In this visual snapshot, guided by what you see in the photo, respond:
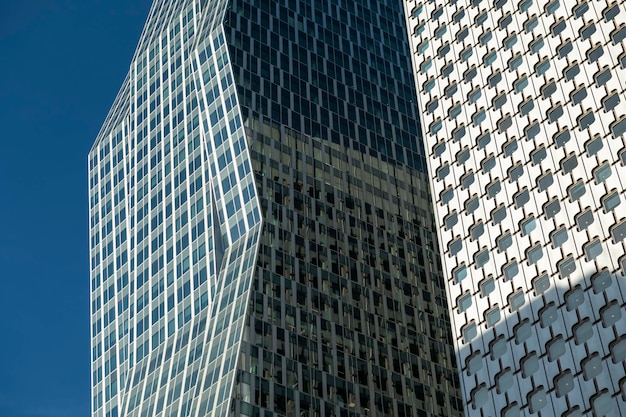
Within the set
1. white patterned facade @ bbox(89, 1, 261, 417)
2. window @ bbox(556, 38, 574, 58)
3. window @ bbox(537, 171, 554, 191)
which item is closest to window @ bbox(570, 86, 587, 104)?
window @ bbox(556, 38, 574, 58)

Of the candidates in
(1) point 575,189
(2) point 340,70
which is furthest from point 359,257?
(1) point 575,189

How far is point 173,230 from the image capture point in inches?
5768

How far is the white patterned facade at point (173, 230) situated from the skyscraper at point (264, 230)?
27 cm

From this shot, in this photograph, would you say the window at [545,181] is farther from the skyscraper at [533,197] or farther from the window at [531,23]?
the window at [531,23]

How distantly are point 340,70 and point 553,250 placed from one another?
260 feet

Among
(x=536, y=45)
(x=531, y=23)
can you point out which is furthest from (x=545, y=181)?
(x=531, y=23)

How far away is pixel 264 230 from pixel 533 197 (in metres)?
46.6

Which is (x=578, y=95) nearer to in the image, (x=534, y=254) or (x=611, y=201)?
(x=611, y=201)

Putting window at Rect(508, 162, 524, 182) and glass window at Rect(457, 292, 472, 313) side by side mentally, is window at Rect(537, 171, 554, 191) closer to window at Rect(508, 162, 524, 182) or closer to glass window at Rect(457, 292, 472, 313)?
window at Rect(508, 162, 524, 182)

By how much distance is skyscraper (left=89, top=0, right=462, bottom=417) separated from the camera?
429 feet

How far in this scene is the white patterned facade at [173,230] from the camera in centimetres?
13175

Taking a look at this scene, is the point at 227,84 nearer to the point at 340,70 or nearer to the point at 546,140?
the point at 340,70

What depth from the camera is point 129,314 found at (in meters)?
147

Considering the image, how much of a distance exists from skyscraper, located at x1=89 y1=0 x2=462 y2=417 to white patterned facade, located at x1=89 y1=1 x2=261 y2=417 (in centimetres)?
27
